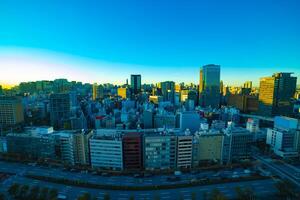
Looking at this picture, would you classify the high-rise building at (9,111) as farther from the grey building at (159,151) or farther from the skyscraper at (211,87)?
the skyscraper at (211,87)

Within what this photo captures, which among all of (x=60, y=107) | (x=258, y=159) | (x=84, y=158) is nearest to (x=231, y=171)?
(x=258, y=159)

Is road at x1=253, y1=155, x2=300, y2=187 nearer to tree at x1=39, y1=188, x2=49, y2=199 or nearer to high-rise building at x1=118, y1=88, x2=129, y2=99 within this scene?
tree at x1=39, y1=188, x2=49, y2=199

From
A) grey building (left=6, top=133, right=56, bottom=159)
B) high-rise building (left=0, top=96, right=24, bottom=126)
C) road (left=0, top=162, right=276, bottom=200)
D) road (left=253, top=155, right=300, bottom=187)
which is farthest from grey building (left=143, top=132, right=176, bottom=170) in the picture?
high-rise building (left=0, top=96, right=24, bottom=126)

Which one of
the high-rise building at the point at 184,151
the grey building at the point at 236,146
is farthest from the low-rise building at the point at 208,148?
the high-rise building at the point at 184,151

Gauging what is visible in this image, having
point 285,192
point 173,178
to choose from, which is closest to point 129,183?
point 173,178

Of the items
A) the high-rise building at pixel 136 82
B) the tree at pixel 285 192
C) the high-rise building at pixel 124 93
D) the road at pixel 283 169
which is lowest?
the road at pixel 283 169

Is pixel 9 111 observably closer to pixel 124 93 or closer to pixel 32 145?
pixel 32 145
